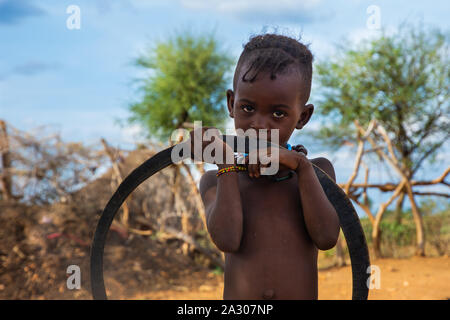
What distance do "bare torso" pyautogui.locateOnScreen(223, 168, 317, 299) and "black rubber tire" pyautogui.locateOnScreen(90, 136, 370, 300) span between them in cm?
16

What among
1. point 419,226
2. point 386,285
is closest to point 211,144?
point 386,285

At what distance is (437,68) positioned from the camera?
10.4 metres

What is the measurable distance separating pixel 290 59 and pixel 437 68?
984 centimetres

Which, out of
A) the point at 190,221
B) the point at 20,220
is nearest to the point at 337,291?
the point at 190,221

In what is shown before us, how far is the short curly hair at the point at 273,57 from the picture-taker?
6.13 feet

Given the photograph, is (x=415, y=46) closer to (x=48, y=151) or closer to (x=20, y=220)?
(x=48, y=151)

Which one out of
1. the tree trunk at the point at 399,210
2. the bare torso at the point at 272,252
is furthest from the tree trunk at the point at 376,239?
the bare torso at the point at 272,252

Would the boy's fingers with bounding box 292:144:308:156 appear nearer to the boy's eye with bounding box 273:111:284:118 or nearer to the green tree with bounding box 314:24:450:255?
the boy's eye with bounding box 273:111:284:118

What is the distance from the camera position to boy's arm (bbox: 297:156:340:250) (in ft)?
5.86

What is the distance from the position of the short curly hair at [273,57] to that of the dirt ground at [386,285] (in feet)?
14.6

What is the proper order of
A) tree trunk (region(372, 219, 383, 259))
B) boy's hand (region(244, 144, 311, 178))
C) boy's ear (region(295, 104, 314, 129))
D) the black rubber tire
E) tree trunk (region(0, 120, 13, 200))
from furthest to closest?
tree trunk (region(372, 219, 383, 259)) < tree trunk (region(0, 120, 13, 200)) < boy's ear (region(295, 104, 314, 129)) < the black rubber tire < boy's hand (region(244, 144, 311, 178))

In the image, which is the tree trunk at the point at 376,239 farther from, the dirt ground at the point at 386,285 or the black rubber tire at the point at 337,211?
the black rubber tire at the point at 337,211

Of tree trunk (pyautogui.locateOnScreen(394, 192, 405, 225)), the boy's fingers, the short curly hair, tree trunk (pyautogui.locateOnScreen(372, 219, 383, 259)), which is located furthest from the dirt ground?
the short curly hair

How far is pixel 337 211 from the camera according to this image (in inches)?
75.3
